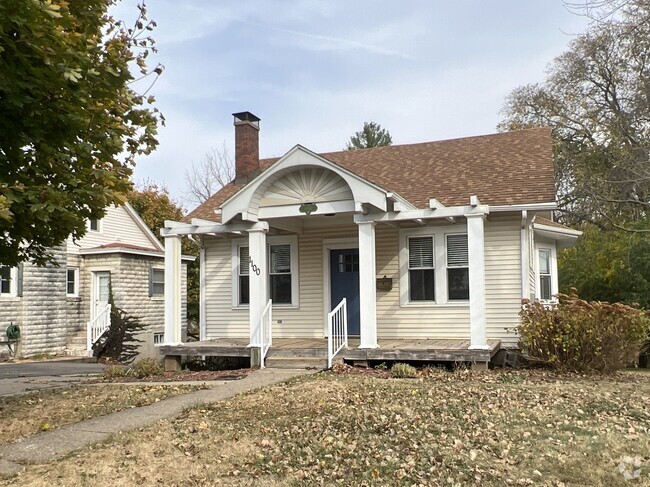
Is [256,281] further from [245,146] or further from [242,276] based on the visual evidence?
[245,146]

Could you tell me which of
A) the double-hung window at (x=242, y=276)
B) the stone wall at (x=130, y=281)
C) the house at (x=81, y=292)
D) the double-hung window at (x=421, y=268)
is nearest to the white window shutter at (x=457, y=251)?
the double-hung window at (x=421, y=268)

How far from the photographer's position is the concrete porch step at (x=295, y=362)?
1154cm

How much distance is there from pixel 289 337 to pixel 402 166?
5356mm

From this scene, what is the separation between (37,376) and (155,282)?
10.1 meters

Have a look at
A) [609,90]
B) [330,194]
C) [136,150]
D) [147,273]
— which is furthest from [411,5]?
[609,90]

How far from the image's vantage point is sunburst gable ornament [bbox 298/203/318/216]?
1197cm

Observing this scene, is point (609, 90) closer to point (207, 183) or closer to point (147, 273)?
point (147, 273)

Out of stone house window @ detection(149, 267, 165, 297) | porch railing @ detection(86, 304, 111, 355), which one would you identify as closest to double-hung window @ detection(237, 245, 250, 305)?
porch railing @ detection(86, 304, 111, 355)

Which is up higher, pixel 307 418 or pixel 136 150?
pixel 136 150

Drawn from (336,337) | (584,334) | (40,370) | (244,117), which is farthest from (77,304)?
(584,334)

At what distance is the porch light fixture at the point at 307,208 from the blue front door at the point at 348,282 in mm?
2492

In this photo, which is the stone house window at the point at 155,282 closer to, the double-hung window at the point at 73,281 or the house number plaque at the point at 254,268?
the double-hung window at the point at 73,281

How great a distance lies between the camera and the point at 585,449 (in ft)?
18.6

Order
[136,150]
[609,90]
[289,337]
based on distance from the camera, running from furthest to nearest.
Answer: [609,90] < [289,337] < [136,150]
